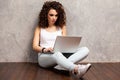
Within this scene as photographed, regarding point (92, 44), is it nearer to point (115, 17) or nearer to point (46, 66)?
point (115, 17)

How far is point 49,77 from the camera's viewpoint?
269cm

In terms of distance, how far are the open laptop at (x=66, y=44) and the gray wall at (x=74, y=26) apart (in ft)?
1.73

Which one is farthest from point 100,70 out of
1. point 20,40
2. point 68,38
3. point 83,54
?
point 20,40

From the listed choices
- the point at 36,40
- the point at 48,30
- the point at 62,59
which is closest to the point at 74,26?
the point at 48,30

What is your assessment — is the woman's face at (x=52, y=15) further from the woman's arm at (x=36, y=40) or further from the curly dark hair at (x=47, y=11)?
the woman's arm at (x=36, y=40)

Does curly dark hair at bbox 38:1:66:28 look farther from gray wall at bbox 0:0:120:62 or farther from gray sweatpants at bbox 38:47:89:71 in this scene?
gray sweatpants at bbox 38:47:89:71

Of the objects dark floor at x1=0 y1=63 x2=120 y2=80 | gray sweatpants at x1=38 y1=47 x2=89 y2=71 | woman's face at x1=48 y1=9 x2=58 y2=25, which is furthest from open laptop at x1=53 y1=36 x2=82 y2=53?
woman's face at x1=48 y1=9 x2=58 y2=25

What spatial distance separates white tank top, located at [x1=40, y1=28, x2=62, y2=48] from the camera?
10.3 feet

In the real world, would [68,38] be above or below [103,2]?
below

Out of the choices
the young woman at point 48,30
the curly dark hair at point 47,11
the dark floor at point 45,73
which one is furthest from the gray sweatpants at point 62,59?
the curly dark hair at point 47,11

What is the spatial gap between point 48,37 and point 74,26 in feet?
1.34

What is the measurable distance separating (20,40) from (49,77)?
85cm

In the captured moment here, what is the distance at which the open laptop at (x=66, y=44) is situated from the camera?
274 centimetres

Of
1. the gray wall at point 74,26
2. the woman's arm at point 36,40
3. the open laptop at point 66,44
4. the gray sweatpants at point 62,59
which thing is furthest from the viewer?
the gray wall at point 74,26
